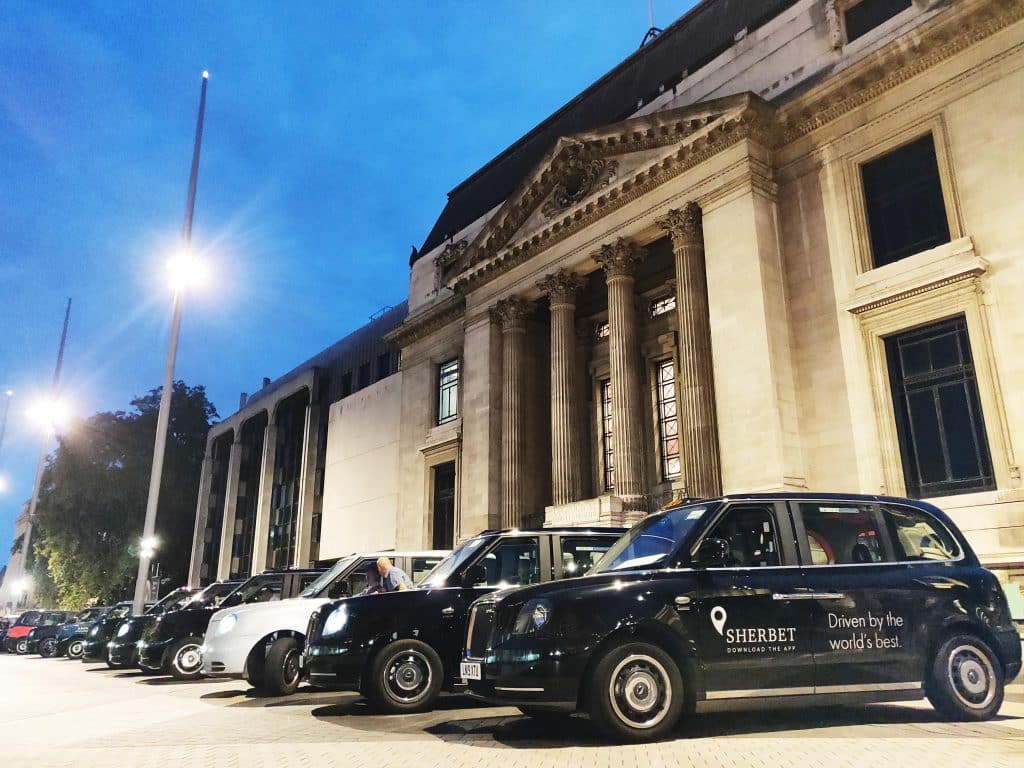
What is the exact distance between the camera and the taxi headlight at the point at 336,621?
9.12m

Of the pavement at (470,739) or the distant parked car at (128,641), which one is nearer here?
the pavement at (470,739)

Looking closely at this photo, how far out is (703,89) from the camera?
74.5ft

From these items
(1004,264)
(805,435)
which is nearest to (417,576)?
(805,435)

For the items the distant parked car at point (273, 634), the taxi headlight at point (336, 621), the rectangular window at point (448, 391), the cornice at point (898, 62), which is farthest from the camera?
the rectangular window at point (448, 391)

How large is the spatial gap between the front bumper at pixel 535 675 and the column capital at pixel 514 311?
2041 centimetres

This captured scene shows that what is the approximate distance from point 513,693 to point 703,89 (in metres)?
20.6

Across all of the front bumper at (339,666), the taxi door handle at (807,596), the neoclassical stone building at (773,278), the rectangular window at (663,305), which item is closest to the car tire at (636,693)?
the taxi door handle at (807,596)

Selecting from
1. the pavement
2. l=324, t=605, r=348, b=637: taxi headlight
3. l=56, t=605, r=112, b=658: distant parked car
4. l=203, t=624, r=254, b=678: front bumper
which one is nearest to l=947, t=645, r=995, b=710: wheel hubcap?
the pavement

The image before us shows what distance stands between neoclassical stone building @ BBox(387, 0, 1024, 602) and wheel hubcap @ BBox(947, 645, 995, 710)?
8782 mm

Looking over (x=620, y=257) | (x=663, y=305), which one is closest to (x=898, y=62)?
(x=620, y=257)

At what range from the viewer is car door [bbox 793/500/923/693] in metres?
6.30

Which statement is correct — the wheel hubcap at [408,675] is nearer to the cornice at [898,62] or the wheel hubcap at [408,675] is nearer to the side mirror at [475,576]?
the side mirror at [475,576]

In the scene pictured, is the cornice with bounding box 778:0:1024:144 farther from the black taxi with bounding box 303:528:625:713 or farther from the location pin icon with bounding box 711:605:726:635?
the location pin icon with bounding box 711:605:726:635

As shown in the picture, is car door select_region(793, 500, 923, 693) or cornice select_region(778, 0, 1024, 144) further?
cornice select_region(778, 0, 1024, 144)
